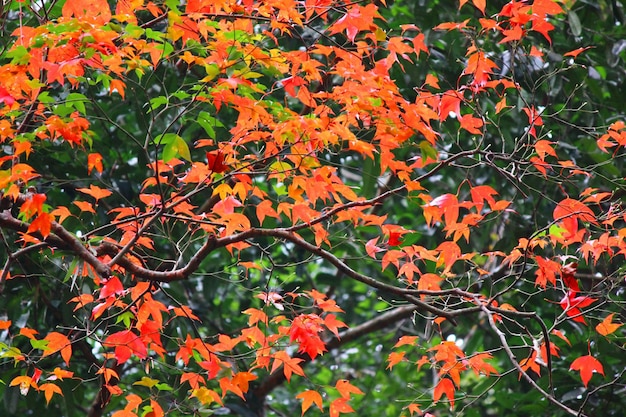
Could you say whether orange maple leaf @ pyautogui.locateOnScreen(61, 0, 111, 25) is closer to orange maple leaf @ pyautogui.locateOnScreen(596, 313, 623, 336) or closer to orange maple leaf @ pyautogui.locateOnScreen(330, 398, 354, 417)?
orange maple leaf @ pyautogui.locateOnScreen(330, 398, 354, 417)

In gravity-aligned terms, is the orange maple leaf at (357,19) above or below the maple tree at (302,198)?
above

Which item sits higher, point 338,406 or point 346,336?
point 338,406

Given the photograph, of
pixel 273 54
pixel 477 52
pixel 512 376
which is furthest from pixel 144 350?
pixel 512 376

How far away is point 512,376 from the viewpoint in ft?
14.1

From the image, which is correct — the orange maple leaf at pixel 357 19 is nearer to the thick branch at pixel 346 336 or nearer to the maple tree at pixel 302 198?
the maple tree at pixel 302 198

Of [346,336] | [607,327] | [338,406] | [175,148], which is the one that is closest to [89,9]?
[175,148]

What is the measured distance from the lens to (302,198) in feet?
9.13

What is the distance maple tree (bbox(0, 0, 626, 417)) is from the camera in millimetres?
2516

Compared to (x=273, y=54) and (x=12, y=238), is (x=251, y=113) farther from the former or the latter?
(x=12, y=238)

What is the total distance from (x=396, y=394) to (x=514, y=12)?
351 cm

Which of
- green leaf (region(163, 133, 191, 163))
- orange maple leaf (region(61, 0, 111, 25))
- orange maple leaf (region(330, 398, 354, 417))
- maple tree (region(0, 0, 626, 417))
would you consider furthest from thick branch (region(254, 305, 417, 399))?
orange maple leaf (region(61, 0, 111, 25))

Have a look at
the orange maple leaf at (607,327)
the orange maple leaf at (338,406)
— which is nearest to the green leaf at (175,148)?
the orange maple leaf at (338,406)

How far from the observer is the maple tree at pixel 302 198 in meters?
2.52

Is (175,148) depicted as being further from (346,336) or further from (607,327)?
(346,336)
